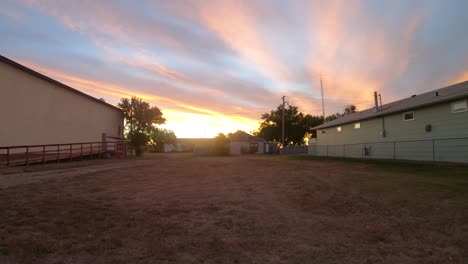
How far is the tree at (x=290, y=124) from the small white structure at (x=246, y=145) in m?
4.24

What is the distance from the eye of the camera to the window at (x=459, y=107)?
15758 millimetres

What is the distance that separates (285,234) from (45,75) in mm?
24713

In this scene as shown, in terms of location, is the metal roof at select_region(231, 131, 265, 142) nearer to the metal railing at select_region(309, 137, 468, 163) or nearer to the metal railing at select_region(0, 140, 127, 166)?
the metal railing at select_region(0, 140, 127, 166)

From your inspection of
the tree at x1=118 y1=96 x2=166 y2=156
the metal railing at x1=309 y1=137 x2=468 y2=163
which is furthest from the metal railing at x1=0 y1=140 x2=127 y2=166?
the metal railing at x1=309 y1=137 x2=468 y2=163

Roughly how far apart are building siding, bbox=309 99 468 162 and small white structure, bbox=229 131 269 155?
30856 millimetres

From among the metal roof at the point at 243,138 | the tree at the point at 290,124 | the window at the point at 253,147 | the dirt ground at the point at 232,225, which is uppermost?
the tree at the point at 290,124

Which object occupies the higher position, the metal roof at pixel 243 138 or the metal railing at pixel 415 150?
the metal roof at pixel 243 138

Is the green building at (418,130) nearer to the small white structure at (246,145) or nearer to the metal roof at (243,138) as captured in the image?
the small white structure at (246,145)

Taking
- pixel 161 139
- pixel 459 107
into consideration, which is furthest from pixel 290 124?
pixel 459 107

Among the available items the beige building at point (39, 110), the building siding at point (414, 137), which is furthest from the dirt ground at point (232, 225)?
the beige building at point (39, 110)

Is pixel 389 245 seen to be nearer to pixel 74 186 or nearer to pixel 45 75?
pixel 74 186

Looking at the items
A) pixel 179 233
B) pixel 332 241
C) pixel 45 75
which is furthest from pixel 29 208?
pixel 45 75

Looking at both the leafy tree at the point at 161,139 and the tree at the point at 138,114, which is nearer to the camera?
the tree at the point at 138,114

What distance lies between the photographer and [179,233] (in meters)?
4.82
